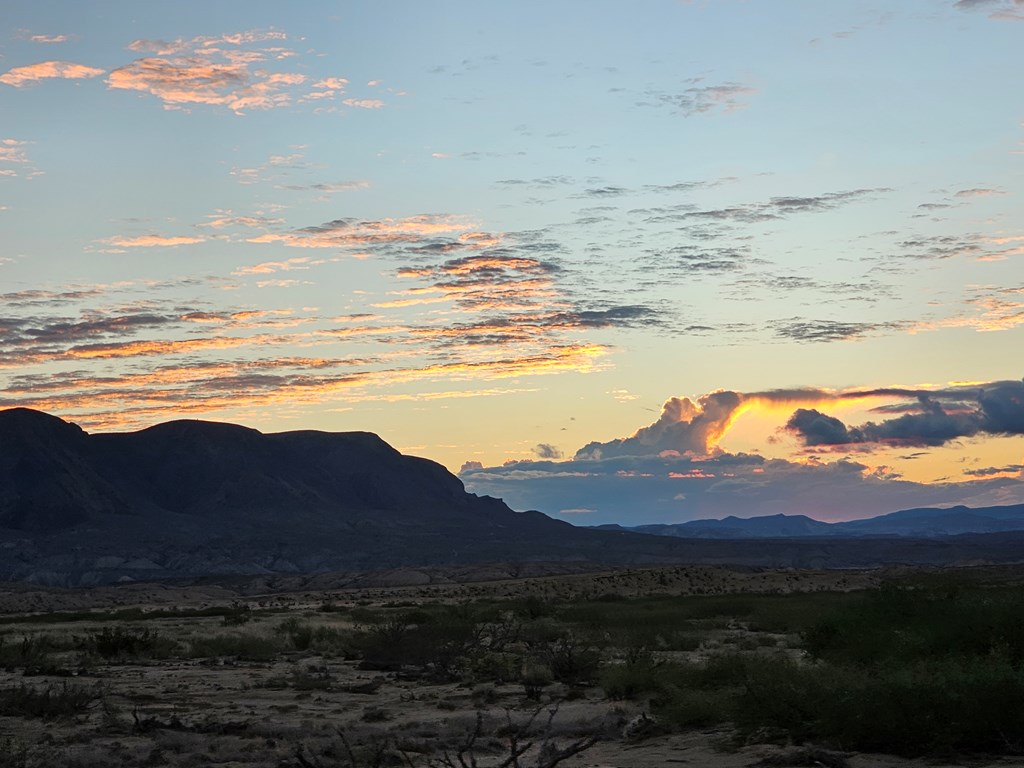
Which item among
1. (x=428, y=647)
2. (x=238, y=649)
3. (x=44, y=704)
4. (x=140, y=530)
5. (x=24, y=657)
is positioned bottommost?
(x=140, y=530)

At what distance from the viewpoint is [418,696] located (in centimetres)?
2444

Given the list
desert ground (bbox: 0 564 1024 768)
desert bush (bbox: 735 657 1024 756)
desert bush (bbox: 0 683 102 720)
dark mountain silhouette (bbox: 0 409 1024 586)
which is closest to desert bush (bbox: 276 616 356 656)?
desert ground (bbox: 0 564 1024 768)

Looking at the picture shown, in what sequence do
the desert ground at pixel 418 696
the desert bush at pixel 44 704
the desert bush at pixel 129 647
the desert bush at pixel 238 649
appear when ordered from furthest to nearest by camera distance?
1. the desert bush at pixel 238 649
2. the desert bush at pixel 129 647
3. the desert bush at pixel 44 704
4. the desert ground at pixel 418 696

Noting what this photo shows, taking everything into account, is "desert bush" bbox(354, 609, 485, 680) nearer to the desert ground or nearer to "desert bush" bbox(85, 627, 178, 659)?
the desert ground

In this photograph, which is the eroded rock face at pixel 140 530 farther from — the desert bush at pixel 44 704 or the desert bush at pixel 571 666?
the desert bush at pixel 44 704

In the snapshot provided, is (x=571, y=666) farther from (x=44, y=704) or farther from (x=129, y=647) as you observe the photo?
(x=129, y=647)

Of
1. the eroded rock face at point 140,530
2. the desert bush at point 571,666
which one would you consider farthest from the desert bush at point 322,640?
the eroded rock face at point 140,530

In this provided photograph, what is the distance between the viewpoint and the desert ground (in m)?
16.3

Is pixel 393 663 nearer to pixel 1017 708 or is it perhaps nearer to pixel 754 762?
pixel 754 762

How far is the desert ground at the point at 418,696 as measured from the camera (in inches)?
643

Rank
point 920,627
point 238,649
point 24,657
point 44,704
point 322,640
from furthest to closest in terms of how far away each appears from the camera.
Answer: point 322,640 → point 238,649 → point 24,657 → point 44,704 → point 920,627

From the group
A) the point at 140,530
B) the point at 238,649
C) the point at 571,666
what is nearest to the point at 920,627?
the point at 571,666

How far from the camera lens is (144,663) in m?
34.2

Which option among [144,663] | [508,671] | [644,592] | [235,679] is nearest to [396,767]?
[508,671]
